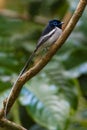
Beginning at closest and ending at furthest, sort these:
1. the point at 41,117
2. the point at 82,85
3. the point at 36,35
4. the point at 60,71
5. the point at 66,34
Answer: the point at 66,34 → the point at 41,117 → the point at 60,71 → the point at 82,85 → the point at 36,35

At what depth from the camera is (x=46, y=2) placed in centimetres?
218

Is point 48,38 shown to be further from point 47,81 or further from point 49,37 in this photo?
point 47,81

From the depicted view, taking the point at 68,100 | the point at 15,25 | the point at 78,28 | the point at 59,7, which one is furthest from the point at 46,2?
the point at 68,100

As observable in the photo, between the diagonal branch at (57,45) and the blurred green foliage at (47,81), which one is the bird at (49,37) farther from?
the blurred green foliage at (47,81)

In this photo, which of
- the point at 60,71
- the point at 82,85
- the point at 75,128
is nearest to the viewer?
the point at 75,128

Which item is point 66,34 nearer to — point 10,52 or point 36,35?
point 10,52

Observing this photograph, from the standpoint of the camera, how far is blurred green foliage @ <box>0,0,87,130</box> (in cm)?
137

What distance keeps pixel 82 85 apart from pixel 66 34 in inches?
40.9

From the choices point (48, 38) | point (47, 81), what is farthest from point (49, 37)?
point (47, 81)

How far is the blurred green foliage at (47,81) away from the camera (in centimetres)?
137

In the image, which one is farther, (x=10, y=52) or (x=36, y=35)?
(x=36, y=35)

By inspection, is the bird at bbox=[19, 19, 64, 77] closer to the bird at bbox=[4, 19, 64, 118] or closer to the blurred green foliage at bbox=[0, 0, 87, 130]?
the bird at bbox=[4, 19, 64, 118]

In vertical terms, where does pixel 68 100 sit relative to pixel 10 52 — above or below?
below

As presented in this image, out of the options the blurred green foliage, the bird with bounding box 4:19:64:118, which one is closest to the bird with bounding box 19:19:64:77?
the bird with bounding box 4:19:64:118
